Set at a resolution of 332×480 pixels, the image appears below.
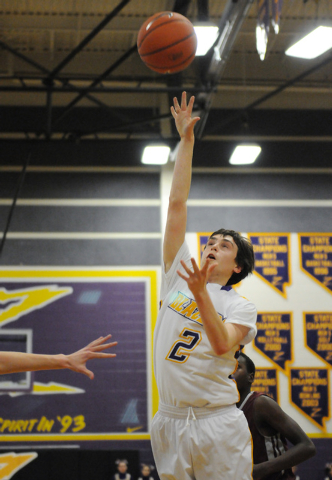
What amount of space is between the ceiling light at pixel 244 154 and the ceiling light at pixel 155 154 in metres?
1.02

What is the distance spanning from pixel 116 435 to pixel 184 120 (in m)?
5.82

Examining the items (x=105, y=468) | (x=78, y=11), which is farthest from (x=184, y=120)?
(x=105, y=468)

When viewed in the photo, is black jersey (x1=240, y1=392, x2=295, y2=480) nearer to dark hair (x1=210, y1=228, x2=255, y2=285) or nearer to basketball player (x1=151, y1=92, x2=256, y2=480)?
basketball player (x1=151, y1=92, x2=256, y2=480)

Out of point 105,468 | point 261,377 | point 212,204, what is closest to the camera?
point 105,468

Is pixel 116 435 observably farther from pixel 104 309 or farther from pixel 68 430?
pixel 104 309

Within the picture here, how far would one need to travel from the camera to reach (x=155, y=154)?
7.52 metres

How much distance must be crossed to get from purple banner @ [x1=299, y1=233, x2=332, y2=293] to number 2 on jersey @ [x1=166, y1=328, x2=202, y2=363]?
5824mm

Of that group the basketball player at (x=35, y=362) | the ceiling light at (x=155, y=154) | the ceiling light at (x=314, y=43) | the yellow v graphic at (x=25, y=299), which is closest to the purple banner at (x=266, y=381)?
the yellow v graphic at (x=25, y=299)

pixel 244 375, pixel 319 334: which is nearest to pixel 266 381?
pixel 319 334

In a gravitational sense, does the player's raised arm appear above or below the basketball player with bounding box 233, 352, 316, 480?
above

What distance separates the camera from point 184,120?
2918 millimetres

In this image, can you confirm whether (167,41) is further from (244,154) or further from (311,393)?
(311,393)

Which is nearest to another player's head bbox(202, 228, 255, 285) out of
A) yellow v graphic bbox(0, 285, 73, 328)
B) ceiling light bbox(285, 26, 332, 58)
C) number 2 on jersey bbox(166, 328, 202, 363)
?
number 2 on jersey bbox(166, 328, 202, 363)

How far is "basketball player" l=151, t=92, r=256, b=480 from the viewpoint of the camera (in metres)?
2.48
